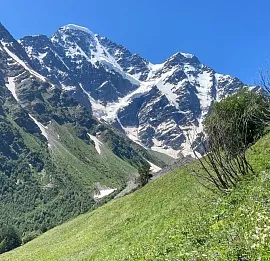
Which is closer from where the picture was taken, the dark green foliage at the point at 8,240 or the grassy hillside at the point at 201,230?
the grassy hillside at the point at 201,230

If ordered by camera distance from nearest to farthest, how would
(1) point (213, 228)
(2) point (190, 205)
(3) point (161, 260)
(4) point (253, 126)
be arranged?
1. (3) point (161, 260)
2. (1) point (213, 228)
3. (2) point (190, 205)
4. (4) point (253, 126)

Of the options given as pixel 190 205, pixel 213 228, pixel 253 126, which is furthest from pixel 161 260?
pixel 253 126

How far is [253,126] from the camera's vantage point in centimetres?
4941

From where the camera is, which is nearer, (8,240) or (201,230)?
(201,230)

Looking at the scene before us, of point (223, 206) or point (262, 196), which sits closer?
point (262, 196)

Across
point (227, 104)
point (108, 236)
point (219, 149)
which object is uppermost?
point (227, 104)

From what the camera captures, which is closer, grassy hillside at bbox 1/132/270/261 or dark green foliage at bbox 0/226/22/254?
grassy hillside at bbox 1/132/270/261

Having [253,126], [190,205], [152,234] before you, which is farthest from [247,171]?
[253,126]

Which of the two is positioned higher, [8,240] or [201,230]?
[201,230]

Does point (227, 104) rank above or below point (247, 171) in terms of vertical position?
above

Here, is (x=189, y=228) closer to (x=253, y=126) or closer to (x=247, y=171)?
(x=247, y=171)

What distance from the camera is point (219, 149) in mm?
24781

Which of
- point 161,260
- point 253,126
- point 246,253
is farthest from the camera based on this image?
point 253,126

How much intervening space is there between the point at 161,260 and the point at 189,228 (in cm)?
370
